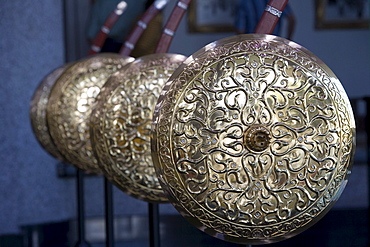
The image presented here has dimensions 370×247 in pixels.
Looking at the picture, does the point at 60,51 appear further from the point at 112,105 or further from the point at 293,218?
the point at 293,218

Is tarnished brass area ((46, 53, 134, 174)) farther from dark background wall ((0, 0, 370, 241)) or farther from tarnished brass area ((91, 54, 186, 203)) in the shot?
dark background wall ((0, 0, 370, 241))

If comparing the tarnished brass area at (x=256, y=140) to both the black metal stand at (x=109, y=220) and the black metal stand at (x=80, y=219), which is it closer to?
the black metal stand at (x=109, y=220)

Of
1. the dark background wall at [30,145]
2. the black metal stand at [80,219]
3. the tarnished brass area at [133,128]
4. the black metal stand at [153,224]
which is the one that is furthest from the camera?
the dark background wall at [30,145]

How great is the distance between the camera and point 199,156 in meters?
0.65

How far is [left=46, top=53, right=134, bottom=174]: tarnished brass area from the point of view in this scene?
3.99 feet

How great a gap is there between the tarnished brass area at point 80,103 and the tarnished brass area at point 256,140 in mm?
549

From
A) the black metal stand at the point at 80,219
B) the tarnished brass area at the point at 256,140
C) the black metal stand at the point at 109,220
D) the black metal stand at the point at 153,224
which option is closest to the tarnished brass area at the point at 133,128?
the black metal stand at the point at 153,224

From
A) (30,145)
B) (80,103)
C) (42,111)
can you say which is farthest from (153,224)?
(30,145)

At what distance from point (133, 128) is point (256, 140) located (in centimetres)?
31

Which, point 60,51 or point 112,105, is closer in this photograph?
point 112,105

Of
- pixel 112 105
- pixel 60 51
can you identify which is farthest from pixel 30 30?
pixel 112 105

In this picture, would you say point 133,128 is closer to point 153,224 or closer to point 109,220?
point 153,224

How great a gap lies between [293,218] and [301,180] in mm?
38

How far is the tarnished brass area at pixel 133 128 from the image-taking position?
916 mm
